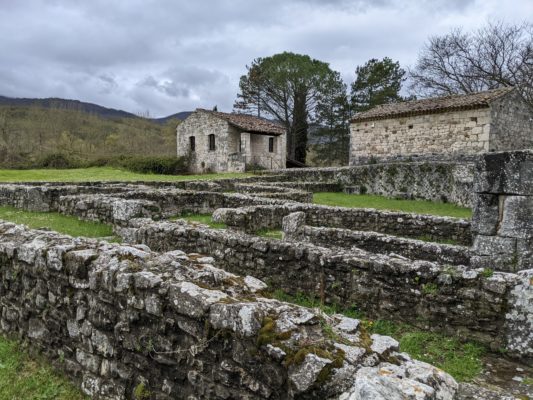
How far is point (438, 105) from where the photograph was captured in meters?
24.6

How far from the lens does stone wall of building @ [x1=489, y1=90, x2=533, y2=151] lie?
22906 mm

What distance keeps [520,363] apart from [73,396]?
4.38 meters

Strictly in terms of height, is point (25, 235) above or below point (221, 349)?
above

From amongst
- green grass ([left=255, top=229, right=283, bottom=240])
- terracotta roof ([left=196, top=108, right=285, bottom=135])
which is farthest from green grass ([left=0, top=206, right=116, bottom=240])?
terracotta roof ([left=196, top=108, right=285, bottom=135])

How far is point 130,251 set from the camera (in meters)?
3.80

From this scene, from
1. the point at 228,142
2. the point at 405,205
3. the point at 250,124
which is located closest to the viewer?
the point at 405,205

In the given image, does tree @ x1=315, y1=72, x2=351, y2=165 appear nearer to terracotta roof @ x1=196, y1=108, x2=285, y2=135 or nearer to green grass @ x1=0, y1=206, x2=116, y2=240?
terracotta roof @ x1=196, y1=108, x2=285, y2=135

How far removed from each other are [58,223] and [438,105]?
22.3 m

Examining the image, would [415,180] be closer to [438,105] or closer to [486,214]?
[438,105]

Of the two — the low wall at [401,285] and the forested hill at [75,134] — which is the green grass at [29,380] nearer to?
the low wall at [401,285]

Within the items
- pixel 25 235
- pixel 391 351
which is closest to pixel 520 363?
pixel 391 351

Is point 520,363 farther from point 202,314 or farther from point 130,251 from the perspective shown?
point 130,251

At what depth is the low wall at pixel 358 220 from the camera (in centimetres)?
898

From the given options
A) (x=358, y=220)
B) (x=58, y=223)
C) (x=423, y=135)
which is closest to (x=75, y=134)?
(x=423, y=135)
